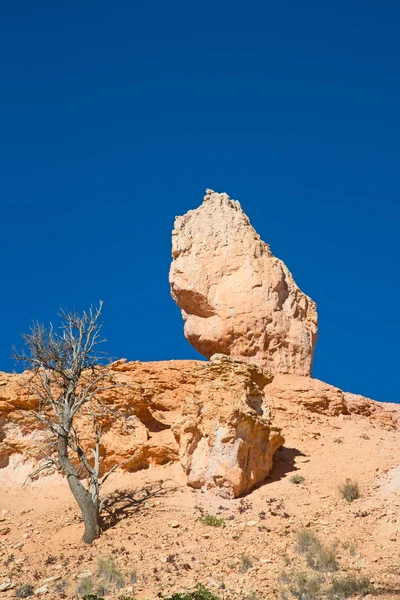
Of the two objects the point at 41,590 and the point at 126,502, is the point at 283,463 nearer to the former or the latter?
the point at 126,502

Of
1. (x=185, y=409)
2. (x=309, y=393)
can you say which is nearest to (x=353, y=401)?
(x=309, y=393)

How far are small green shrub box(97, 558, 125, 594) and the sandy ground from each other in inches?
5.2

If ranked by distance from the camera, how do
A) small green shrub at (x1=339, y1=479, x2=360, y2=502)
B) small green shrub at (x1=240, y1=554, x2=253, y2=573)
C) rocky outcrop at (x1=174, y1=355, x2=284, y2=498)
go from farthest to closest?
rocky outcrop at (x1=174, y1=355, x2=284, y2=498), small green shrub at (x1=339, y1=479, x2=360, y2=502), small green shrub at (x1=240, y1=554, x2=253, y2=573)

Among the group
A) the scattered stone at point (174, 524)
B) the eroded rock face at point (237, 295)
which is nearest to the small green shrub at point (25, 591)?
the scattered stone at point (174, 524)

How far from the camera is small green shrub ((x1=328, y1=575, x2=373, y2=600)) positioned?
1143 centimetres

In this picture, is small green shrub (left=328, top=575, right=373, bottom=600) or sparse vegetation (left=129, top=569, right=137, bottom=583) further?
sparse vegetation (left=129, top=569, right=137, bottom=583)

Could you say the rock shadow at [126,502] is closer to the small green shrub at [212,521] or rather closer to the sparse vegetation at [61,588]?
the small green shrub at [212,521]

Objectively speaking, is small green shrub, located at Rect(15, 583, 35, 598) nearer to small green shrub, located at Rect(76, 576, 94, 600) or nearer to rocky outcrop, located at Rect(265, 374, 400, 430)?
small green shrub, located at Rect(76, 576, 94, 600)

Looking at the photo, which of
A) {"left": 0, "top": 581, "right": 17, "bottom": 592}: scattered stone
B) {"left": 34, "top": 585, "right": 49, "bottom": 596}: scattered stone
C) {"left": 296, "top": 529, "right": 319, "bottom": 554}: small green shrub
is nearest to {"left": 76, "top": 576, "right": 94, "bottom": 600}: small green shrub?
{"left": 34, "top": 585, "right": 49, "bottom": 596}: scattered stone

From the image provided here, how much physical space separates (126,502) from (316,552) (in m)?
5.59

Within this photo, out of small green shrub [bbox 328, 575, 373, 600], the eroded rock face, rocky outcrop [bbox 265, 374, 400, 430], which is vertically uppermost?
the eroded rock face

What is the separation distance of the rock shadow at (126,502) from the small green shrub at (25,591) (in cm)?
270

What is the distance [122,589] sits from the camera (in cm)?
1263

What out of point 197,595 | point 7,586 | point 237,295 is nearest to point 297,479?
point 197,595
